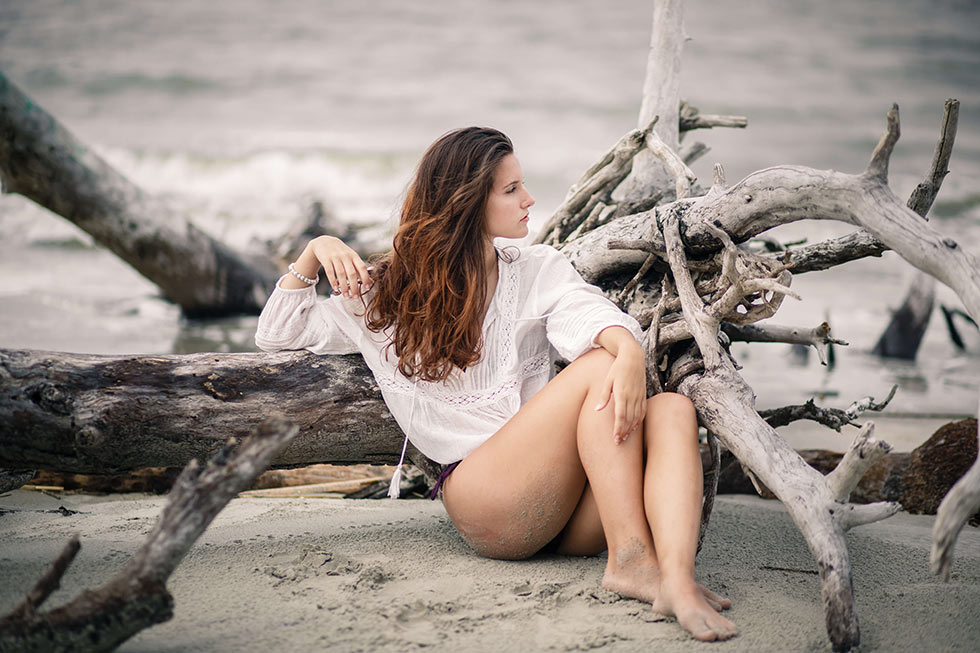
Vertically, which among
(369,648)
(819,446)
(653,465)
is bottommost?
(819,446)

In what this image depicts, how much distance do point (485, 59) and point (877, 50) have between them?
7.66m

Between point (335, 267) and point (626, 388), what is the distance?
3.08 feet

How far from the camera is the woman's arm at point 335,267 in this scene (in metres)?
2.50

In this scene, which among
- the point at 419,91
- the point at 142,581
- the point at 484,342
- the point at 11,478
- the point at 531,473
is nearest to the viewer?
the point at 142,581

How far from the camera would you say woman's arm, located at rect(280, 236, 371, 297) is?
2.50 meters

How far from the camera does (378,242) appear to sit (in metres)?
7.13

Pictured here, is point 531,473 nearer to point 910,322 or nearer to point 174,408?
point 174,408

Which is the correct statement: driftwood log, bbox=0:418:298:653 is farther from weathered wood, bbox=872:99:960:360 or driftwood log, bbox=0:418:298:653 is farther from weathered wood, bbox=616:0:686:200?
weathered wood, bbox=872:99:960:360

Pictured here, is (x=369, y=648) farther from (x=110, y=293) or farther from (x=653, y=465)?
(x=110, y=293)

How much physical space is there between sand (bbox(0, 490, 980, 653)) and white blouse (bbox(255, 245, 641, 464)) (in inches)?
15.3

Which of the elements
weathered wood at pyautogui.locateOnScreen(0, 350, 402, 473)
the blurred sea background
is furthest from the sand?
the blurred sea background

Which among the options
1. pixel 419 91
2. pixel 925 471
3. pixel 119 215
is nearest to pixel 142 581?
pixel 925 471

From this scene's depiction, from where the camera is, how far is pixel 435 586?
226cm

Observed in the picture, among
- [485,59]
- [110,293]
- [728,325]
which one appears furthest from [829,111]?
[728,325]
